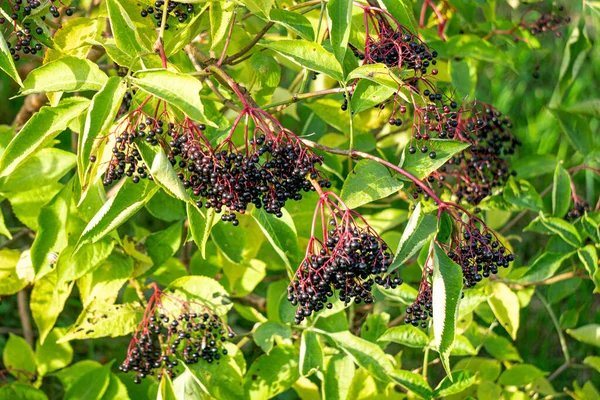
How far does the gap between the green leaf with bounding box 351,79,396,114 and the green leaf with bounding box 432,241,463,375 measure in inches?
11.2

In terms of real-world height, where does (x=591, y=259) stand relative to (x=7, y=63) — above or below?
below

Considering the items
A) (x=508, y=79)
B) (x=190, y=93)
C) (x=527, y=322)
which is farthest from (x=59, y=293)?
(x=508, y=79)

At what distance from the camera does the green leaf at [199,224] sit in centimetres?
138

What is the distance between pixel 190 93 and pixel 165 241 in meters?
0.82

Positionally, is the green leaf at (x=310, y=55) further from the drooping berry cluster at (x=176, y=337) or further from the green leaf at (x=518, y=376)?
the green leaf at (x=518, y=376)

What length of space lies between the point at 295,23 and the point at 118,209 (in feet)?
1.52

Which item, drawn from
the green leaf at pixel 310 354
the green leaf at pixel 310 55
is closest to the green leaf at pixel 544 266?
the green leaf at pixel 310 354

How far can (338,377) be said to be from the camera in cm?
174

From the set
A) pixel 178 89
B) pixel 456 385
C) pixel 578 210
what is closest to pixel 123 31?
pixel 178 89

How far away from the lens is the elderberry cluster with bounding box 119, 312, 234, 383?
1664 millimetres

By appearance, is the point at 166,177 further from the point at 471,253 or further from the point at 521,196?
the point at 521,196

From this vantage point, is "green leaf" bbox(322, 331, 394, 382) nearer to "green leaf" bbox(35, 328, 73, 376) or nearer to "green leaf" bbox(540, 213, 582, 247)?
"green leaf" bbox(540, 213, 582, 247)

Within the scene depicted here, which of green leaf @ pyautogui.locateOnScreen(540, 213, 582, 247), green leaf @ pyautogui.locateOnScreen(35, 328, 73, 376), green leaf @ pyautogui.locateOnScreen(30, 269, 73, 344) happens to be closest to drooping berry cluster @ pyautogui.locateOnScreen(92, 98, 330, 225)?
green leaf @ pyautogui.locateOnScreen(30, 269, 73, 344)

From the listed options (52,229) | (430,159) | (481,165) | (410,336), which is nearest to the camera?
(430,159)
